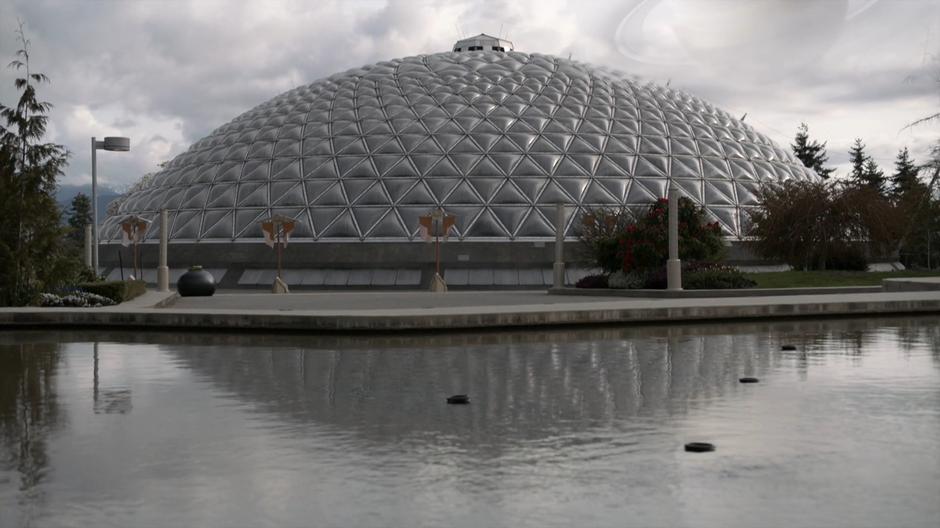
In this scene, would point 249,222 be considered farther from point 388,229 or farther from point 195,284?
point 195,284

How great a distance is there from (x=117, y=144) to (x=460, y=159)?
56.6 feet

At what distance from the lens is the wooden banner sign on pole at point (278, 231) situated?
148ft

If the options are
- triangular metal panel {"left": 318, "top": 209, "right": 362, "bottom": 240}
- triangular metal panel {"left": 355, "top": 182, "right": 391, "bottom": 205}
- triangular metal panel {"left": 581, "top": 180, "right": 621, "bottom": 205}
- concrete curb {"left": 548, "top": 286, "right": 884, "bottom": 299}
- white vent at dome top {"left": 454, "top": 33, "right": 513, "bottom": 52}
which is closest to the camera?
concrete curb {"left": 548, "top": 286, "right": 884, "bottom": 299}

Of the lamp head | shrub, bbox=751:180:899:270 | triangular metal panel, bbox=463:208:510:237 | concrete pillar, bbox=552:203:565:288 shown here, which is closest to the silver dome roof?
triangular metal panel, bbox=463:208:510:237

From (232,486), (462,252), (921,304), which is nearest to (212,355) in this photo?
(232,486)

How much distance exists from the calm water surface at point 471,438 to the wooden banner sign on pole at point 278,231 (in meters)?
28.1

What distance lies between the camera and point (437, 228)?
43500mm

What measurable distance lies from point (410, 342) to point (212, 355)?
11.7 ft

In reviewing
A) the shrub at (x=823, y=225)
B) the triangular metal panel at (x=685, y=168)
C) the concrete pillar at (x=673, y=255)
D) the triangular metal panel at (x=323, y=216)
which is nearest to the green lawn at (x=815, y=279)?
the concrete pillar at (x=673, y=255)

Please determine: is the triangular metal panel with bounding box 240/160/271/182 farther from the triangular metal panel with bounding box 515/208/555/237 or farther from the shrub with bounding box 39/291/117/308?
the shrub with bounding box 39/291/117/308

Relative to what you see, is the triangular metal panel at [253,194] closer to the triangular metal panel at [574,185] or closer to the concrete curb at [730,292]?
the triangular metal panel at [574,185]

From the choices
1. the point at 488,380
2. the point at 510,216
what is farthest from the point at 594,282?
the point at 488,380

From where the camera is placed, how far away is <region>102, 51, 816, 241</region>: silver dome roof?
48.2 m

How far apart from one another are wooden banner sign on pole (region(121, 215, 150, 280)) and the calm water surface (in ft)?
112
